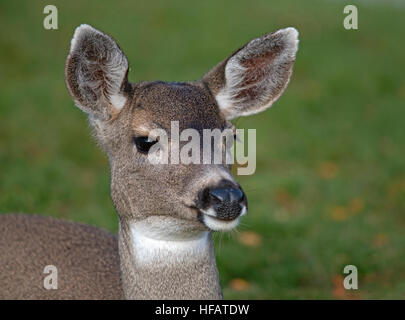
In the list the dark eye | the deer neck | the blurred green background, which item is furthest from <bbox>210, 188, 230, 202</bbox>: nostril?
the blurred green background

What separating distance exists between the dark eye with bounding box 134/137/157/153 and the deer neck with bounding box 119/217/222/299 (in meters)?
0.39

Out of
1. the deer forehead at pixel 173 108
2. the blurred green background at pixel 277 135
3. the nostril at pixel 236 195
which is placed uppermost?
the blurred green background at pixel 277 135

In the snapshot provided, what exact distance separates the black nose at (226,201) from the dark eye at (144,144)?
56cm

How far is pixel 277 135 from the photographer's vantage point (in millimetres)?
10680

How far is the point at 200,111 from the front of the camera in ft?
13.4

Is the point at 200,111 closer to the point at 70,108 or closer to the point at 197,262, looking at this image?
the point at 197,262

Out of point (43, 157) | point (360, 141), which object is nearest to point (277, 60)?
point (43, 157)

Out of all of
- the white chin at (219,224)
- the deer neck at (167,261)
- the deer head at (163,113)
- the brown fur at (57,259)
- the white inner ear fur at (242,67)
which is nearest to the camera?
the white chin at (219,224)

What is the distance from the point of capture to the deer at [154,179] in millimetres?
3852

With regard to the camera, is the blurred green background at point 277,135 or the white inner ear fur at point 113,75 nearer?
the white inner ear fur at point 113,75

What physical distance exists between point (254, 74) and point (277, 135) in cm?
616

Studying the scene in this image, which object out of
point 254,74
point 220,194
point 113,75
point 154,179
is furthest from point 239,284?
point 220,194

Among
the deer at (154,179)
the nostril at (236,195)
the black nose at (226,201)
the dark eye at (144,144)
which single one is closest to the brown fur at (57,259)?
the deer at (154,179)

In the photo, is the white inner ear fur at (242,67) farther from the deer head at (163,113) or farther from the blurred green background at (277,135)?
the blurred green background at (277,135)
